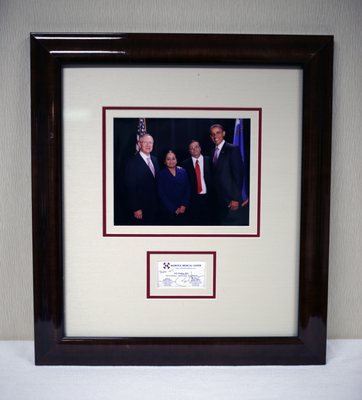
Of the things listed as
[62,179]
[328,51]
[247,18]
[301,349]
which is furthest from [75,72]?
[301,349]

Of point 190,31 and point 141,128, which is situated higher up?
point 190,31

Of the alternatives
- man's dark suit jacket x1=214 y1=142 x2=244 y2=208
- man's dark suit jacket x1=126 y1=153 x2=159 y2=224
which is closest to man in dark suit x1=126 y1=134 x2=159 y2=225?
man's dark suit jacket x1=126 y1=153 x2=159 y2=224

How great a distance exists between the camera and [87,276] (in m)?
0.71

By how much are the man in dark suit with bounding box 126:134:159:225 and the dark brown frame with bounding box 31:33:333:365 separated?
11 centimetres

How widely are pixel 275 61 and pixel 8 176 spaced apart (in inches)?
18.7

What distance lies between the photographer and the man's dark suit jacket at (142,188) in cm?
70

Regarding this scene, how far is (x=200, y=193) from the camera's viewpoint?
0.71 metres

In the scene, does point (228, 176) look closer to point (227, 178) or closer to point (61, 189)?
point (227, 178)

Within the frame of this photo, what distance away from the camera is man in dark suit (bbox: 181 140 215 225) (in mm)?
704

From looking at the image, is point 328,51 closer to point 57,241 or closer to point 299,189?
point 299,189

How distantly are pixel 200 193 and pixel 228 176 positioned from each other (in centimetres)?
5

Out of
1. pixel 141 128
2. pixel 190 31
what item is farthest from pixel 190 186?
pixel 190 31

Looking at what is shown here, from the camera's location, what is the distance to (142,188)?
27.7 inches

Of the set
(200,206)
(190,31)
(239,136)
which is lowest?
(200,206)
